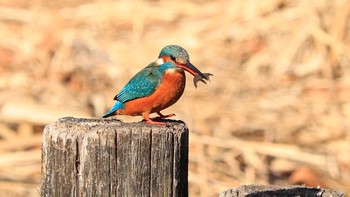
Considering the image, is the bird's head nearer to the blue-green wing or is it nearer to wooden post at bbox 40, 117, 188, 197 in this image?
the blue-green wing

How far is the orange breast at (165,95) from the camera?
A: 4.04 m

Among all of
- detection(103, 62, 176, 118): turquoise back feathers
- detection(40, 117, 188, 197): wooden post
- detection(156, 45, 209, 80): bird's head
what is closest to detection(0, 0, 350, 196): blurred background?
detection(103, 62, 176, 118): turquoise back feathers

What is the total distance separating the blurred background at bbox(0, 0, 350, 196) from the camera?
7293 millimetres

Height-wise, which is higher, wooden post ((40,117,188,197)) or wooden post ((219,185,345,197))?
wooden post ((40,117,188,197))

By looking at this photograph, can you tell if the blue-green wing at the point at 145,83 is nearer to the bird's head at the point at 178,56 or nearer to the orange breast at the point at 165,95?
the orange breast at the point at 165,95

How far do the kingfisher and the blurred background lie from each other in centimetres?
263

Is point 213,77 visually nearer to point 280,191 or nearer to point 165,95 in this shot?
point 165,95

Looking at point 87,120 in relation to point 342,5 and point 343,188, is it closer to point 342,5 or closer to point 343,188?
point 343,188

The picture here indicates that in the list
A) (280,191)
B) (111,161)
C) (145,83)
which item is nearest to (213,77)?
(145,83)

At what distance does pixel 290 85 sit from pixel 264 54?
0.74 metres

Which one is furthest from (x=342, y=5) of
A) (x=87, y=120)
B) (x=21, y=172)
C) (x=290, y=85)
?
(x=87, y=120)

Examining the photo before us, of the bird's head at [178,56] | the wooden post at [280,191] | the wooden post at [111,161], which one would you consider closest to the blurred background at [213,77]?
the bird's head at [178,56]

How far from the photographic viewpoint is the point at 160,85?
4070 millimetres

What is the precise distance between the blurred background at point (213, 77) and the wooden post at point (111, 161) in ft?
12.1
